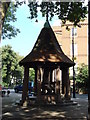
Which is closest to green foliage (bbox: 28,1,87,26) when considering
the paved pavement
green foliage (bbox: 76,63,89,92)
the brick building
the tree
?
the tree

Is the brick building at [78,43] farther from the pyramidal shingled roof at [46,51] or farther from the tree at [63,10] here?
the tree at [63,10]

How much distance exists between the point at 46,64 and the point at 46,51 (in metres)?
1.01

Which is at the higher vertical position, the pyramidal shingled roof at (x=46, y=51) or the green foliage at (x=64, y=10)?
the green foliage at (x=64, y=10)

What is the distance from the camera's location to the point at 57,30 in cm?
5219

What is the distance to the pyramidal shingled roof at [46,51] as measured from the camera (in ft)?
57.0

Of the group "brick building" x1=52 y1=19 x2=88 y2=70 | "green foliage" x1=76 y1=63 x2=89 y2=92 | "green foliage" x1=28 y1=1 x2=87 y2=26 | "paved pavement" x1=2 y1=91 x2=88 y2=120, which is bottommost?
"paved pavement" x1=2 y1=91 x2=88 y2=120

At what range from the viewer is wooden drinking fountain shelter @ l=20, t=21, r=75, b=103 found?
56.5 ft

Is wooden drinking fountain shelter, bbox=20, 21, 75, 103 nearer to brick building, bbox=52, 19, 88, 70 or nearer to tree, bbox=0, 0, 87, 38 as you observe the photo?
tree, bbox=0, 0, 87, 38

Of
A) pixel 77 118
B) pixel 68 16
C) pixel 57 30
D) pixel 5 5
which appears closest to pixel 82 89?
pixel 57 30

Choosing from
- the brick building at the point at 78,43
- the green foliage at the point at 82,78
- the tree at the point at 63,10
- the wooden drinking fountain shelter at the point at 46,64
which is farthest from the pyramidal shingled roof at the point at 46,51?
the brick building at the point at 78,43

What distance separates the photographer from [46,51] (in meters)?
17.9

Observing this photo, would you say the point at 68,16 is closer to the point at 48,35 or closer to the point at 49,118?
the point at 48,35

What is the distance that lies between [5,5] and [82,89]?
100 ft

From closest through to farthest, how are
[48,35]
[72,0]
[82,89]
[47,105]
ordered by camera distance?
[72,0] → [47,105] → [48,35] → [82,89]
